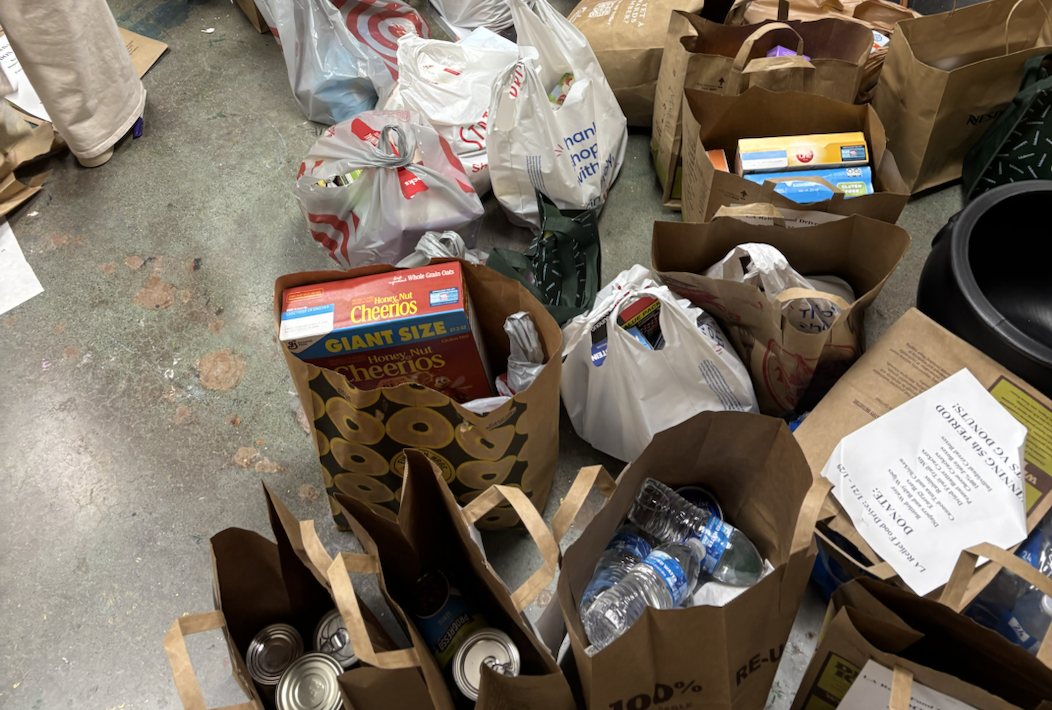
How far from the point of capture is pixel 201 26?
84.9 inches

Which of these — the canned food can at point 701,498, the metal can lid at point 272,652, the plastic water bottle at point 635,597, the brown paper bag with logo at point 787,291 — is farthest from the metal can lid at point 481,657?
the brown paper bag with logo at point 787,291

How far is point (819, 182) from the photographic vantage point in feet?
4.33

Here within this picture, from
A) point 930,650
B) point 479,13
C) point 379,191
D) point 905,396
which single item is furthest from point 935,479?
point 479,13

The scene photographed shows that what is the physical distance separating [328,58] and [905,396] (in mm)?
1613

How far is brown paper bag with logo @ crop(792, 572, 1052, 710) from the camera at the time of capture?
2.49ft

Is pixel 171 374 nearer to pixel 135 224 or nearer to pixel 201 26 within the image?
pixel 135 224

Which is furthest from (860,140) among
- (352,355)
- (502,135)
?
(352,355)

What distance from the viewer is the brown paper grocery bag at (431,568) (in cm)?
78

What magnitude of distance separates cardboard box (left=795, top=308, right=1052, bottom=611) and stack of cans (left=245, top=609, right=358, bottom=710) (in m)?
0.71

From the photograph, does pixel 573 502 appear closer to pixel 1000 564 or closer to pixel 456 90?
pixel 1000 564

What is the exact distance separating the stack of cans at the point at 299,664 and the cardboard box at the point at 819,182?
107 cm

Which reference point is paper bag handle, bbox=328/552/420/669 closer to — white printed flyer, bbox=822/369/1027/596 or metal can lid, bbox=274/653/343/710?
metal can lid, bbox=274/653/343/710

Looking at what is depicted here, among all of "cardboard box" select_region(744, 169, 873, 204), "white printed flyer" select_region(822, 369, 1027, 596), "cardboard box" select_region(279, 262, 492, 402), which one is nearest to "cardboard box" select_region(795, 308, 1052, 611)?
"white printed flyer" select_region(822, 369, 1027, 596)

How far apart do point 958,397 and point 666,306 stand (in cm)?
45
